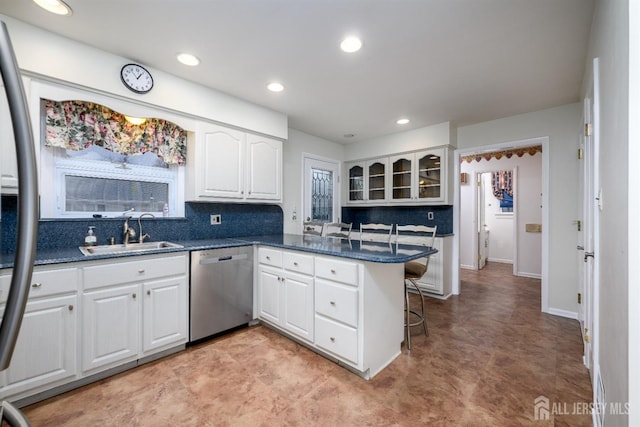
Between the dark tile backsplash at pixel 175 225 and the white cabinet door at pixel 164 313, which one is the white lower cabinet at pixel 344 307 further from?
the dark tile backsplash at pixel 175 225

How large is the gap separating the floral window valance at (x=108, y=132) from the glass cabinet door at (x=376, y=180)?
281 centimetres

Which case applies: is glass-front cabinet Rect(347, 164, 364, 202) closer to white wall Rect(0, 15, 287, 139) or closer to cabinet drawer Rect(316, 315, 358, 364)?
white wall Rect(0, 15, 287, 139)

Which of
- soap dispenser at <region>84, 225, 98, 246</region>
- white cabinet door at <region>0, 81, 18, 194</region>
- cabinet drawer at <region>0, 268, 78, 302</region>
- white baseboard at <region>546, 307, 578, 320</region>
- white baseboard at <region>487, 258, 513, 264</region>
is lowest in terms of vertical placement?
white baseboard at <region>546, 307, 578, 320</region>

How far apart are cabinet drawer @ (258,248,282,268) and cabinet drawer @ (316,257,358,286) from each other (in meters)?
0.51

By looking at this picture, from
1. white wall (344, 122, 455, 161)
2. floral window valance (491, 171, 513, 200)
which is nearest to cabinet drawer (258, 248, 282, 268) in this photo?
white wall (344, 122, 455, 161)

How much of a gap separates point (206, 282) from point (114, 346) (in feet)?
2.42

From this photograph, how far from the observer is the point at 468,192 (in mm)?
5625

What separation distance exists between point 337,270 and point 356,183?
9.46ft

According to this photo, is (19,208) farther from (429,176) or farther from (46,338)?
(429,176)

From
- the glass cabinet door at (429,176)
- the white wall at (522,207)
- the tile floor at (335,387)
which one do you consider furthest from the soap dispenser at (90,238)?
the white wall at (522,207)

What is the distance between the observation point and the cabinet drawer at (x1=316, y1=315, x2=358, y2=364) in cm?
195

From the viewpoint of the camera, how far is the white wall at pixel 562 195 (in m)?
3.04

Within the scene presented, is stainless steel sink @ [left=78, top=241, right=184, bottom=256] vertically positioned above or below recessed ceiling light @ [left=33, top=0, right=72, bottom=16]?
below

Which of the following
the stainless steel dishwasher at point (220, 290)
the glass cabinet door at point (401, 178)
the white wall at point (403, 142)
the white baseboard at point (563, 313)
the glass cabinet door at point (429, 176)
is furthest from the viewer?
the glass cabinet door at point (401, 178)
